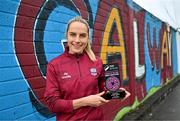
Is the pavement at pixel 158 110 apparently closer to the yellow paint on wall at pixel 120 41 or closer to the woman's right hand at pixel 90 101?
the yellow paint on wall at pixel 120 41

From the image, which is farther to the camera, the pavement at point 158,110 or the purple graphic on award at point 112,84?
the pavement at point 158,110

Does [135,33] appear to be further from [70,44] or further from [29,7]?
[70,44]

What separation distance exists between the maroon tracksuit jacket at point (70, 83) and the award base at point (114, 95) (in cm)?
15

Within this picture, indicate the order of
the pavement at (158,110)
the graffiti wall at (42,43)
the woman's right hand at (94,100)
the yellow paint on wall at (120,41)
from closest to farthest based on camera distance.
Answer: the woman's right hand at (94,100) → the graffiti wall at (42,43) → the yellow paint on wall at (120,41) → the pavement at (158,110)

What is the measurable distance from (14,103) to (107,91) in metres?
1.93

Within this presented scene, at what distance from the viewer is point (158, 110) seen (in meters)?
11.7

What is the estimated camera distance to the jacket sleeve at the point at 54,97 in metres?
3.01

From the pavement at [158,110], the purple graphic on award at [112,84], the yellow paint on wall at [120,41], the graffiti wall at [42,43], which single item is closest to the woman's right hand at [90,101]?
the purple graphic on award at [112,84]

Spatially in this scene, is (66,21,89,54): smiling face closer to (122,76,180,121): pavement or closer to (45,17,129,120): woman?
(45,17,129,120): woman

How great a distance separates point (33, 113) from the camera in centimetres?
519

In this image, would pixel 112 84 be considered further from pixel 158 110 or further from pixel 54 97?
pixel 158 110

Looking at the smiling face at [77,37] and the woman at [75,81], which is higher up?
the smiling face at [77,37]

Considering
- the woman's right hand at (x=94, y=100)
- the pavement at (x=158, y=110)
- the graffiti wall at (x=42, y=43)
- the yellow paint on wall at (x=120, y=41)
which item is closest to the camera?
the woman's right hand at (x=94, y=100)

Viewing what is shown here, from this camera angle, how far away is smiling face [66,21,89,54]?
3090 mm
